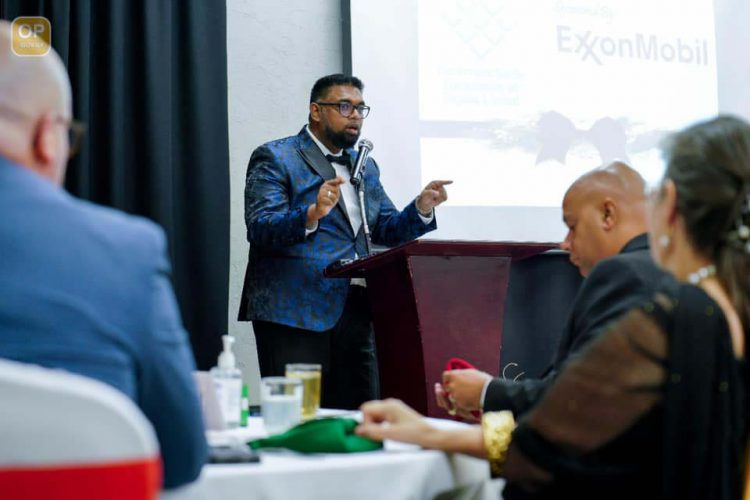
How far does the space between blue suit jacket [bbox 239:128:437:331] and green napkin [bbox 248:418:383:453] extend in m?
1.69

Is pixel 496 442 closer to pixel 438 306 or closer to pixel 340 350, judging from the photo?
pixel 438 306

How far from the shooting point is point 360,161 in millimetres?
3283

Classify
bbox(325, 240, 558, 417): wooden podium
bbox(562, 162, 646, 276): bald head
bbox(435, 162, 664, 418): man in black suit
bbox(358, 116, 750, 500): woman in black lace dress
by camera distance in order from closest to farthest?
bbox(358, 116, 750, 500): woman in black lace dress < bbox(435, 162, 664, 418): man in black suit < bbox(562, 162, 646, 276): bald head < bbox(325, 240, 558, 417): wooden podium

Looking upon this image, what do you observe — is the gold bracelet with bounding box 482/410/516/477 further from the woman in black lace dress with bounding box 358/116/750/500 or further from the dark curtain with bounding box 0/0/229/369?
the dark curtain with bounding box 0/0/229/369

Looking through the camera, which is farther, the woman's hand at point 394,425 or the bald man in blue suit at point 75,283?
the woman's hand at point 394,425

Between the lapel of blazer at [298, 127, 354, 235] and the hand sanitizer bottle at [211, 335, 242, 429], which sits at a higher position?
the lapel of blazer at [298, 127, 354, 235]

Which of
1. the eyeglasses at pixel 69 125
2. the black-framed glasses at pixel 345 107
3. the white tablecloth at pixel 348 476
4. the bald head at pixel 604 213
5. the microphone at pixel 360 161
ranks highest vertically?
the black-framed glasses at pixel 345 107

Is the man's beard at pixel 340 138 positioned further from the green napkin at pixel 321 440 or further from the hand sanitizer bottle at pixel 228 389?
the green napkin at pixel 321 440

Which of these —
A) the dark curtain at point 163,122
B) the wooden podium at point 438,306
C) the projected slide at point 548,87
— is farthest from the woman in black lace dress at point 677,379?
the projected slide at point 548,87

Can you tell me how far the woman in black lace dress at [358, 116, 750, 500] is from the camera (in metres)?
1.10

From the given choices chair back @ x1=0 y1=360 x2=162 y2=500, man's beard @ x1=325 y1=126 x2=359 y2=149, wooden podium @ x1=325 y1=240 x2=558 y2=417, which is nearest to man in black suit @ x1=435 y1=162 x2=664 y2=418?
wooden podium @ x1=325 y1=240 x2=558 y2=417

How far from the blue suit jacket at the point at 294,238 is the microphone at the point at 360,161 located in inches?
3.6

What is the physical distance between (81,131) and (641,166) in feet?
11.7

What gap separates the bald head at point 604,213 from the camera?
1980mm
